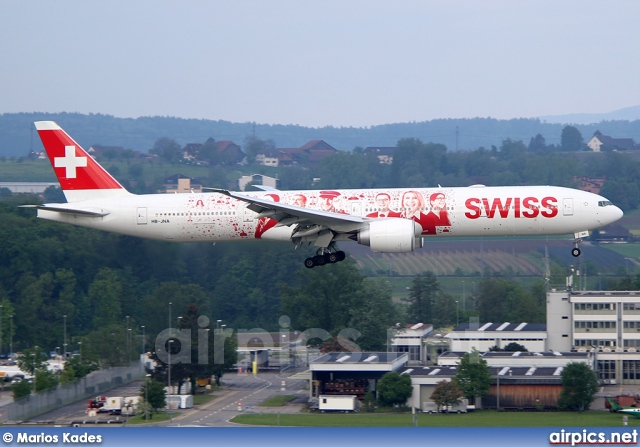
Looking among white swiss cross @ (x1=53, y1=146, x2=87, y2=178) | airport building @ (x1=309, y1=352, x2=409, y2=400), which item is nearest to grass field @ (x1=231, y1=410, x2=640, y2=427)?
airport building @ (x1=309, y1=352, x2=409, y2=400)

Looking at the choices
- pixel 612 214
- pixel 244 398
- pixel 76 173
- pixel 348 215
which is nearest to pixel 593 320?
pixel 244 398

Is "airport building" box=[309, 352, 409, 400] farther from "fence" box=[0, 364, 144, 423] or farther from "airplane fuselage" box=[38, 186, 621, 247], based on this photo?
"airplane fuselage" box=[38, 186, 621, 247]

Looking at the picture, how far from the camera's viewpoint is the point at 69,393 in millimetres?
60656

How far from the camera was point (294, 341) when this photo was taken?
79.1 m

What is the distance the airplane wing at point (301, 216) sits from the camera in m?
45.2

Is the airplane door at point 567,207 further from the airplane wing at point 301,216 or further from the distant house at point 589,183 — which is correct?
the distant house at point 589,183

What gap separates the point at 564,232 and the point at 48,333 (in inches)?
1881

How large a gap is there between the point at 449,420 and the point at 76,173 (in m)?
22.6

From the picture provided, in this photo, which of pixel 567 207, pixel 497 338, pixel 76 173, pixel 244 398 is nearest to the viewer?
pixel 567 207

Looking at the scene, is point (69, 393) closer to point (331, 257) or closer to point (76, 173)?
point (76, 173)

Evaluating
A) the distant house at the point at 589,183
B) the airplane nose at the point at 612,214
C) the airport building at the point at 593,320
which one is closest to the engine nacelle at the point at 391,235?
the airplane nose at the point at 612,214

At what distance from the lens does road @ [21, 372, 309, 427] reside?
5503 cm

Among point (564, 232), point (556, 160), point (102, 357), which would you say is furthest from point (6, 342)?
point (556, 160)

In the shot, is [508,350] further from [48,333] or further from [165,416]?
[48,333]
